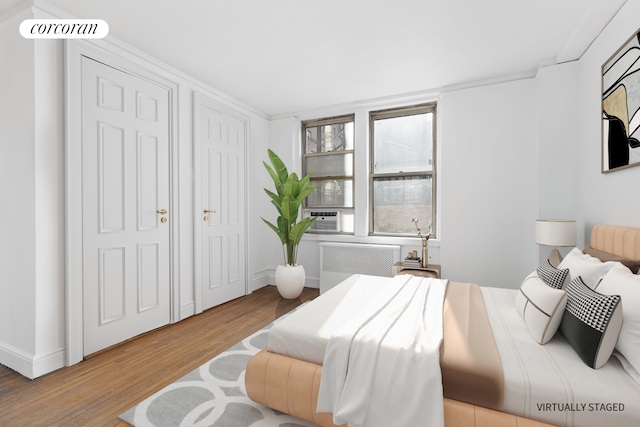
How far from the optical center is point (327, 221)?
14.3 feet

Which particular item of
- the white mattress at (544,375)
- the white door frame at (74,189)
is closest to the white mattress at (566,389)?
the white mattress at (544,375)

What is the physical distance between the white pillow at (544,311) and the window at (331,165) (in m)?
2.80

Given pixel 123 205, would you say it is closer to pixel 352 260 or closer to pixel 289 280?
pixel 289 280

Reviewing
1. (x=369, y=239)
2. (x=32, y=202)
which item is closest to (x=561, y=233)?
(x=369, y=239)

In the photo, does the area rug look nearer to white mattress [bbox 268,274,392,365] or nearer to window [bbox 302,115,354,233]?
white mattress [bbox 268,274,392,365]

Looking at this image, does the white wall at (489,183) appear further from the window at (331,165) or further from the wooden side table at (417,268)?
the window at (331,165)

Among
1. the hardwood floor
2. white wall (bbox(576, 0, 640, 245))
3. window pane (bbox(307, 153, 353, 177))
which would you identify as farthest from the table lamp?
the hardwood floor

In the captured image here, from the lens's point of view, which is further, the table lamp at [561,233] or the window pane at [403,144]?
the window pane at [403,144]

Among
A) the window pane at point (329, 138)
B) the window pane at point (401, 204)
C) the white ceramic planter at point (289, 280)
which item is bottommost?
the white ceramic planter at point (289, 280)

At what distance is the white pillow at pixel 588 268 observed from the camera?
162 cm

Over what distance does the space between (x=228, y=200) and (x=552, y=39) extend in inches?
144

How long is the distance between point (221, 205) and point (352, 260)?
1846 millimetres

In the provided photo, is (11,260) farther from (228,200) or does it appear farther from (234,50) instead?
(234,50)

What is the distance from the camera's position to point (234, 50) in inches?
105
